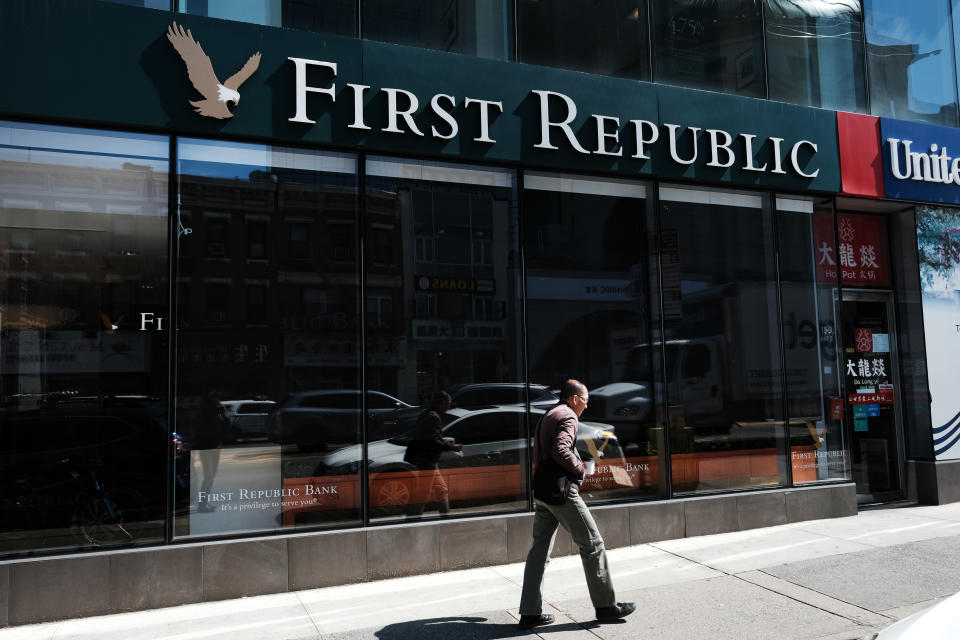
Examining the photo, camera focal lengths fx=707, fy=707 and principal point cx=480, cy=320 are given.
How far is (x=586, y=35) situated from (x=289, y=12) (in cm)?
365

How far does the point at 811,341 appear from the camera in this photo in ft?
32.0

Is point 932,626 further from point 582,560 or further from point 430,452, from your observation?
point 430,452

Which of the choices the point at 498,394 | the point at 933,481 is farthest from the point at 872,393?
the point at 498,394

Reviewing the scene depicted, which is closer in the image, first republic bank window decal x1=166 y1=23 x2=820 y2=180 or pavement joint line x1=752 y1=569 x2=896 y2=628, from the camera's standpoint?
pavement joint line x1=752 y1=569 x2=896 y2=628

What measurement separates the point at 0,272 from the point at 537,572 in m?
5.44

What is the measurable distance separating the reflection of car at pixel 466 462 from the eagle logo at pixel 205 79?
365 cm

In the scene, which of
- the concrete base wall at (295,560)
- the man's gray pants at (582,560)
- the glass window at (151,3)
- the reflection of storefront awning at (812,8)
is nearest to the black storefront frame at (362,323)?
the concrete base wall at (295,560)

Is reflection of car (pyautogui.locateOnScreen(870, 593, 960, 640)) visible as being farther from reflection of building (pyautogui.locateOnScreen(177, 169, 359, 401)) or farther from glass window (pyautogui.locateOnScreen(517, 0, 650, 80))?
glass window (pyautogui.locateOnScreen(517, 0, 650, 80))

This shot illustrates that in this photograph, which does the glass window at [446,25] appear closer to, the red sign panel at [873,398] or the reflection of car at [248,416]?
the reflection of car at [248,416]

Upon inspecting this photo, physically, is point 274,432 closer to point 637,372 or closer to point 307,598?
point 307,598

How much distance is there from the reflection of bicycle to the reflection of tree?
1088 centimetres

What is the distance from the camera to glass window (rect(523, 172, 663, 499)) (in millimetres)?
8352

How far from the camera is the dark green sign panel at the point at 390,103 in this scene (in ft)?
21.3

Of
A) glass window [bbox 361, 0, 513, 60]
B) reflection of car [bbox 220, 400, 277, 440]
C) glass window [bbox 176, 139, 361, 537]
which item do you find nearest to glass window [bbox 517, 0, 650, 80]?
glass window [bbox 361, 0, 513, 60]
